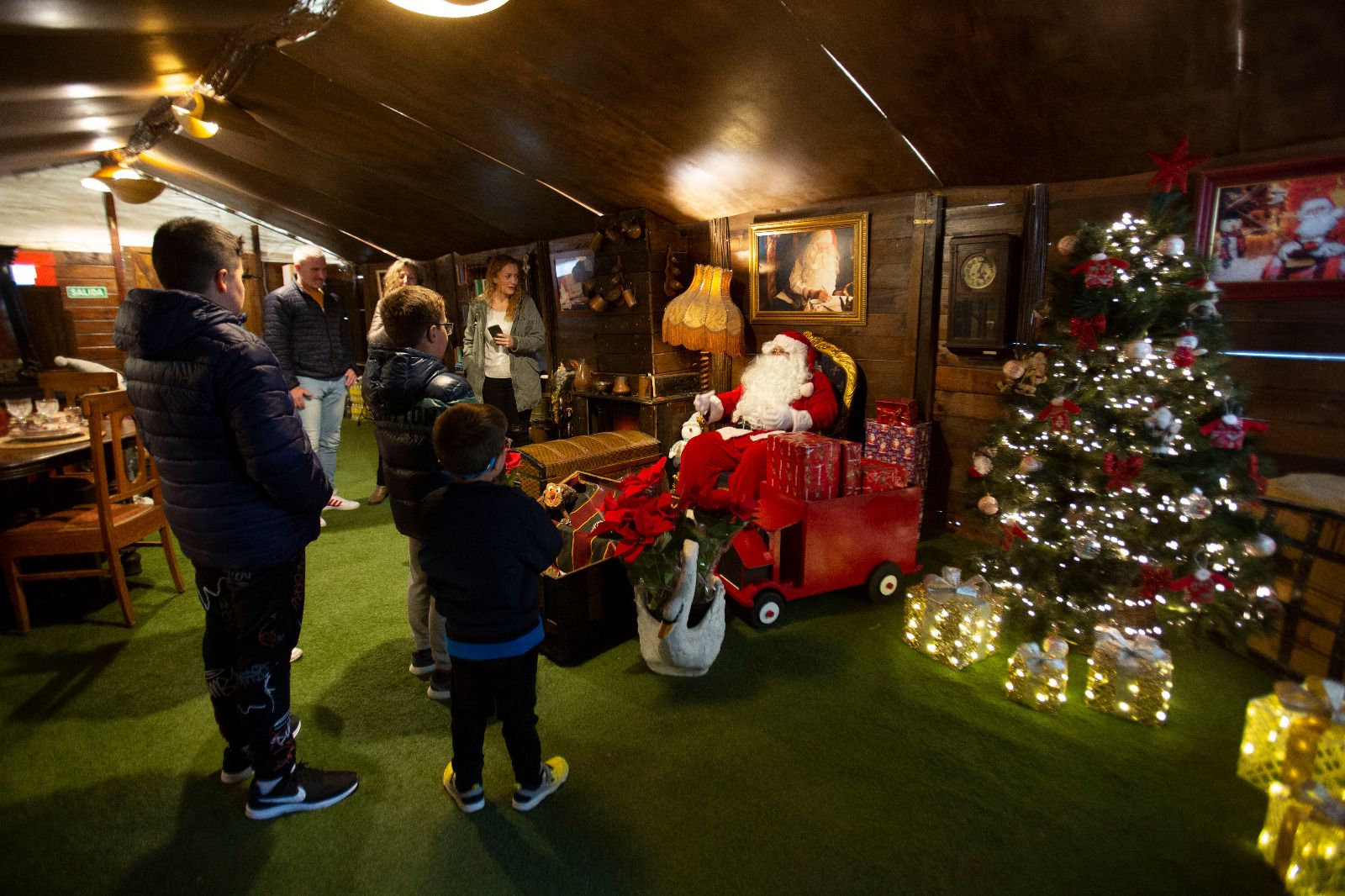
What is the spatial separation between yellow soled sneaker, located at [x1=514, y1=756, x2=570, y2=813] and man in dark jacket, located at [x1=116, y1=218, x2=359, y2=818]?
2.23ft

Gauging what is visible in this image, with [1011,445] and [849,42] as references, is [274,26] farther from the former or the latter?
[1011,445]

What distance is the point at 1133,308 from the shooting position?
2445mm

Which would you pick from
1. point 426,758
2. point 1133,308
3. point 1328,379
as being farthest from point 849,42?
point 426,758

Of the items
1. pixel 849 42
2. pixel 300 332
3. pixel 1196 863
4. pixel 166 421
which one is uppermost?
pixel 849 42

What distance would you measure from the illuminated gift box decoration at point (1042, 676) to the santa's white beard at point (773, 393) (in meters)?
1.75

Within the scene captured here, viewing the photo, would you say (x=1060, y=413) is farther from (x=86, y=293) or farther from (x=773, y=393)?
(x=86, y=293)

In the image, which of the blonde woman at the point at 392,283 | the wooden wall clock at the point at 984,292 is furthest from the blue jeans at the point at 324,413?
the wooden wall clock at the point at 984,292

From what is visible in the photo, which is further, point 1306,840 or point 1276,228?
point 1276,228

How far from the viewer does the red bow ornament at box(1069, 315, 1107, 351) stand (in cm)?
251

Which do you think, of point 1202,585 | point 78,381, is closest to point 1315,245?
point 1202,585

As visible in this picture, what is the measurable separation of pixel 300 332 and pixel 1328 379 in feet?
17.3

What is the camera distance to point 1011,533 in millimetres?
2773

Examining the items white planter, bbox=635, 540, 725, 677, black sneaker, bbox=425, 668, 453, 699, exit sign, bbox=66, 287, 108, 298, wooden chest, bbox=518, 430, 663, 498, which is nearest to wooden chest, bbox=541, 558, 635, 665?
white planter, bbox=635, 540, 725, 677

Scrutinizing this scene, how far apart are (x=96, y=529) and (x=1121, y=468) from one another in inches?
171
